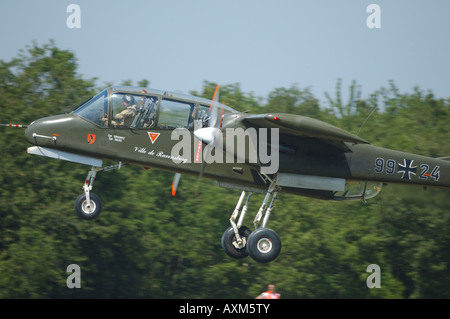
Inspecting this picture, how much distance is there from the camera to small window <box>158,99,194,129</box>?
15.1 meters

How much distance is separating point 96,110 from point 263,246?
16.9ft

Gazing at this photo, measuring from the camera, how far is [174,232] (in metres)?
28.6

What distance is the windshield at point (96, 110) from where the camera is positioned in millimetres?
15328

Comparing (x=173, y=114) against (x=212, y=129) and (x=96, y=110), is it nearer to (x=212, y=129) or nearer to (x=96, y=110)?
(x=212, y=129)

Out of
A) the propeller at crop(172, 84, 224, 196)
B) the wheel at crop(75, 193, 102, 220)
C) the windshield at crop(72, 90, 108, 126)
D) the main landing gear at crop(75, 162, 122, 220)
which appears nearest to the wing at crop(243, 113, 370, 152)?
A: the propeller at crop(172, 84, 224, 196)

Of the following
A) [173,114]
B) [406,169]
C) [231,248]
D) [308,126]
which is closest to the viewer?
[308,126]

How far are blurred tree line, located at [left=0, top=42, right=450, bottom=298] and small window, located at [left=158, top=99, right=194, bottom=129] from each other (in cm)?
1192

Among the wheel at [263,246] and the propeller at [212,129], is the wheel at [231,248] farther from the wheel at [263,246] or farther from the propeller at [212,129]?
the propeller at [212,129]

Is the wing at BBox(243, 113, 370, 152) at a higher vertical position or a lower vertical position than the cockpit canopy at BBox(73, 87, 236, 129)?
lower

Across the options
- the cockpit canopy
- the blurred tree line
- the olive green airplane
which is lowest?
the blurred tree line

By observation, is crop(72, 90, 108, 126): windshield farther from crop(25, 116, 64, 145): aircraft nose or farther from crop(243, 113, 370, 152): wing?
crop(243, 113, 370, 152): wing

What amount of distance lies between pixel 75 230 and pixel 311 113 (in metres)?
14.6

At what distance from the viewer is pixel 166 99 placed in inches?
597

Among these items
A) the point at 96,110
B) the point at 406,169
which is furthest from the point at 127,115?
the point at 406,169
